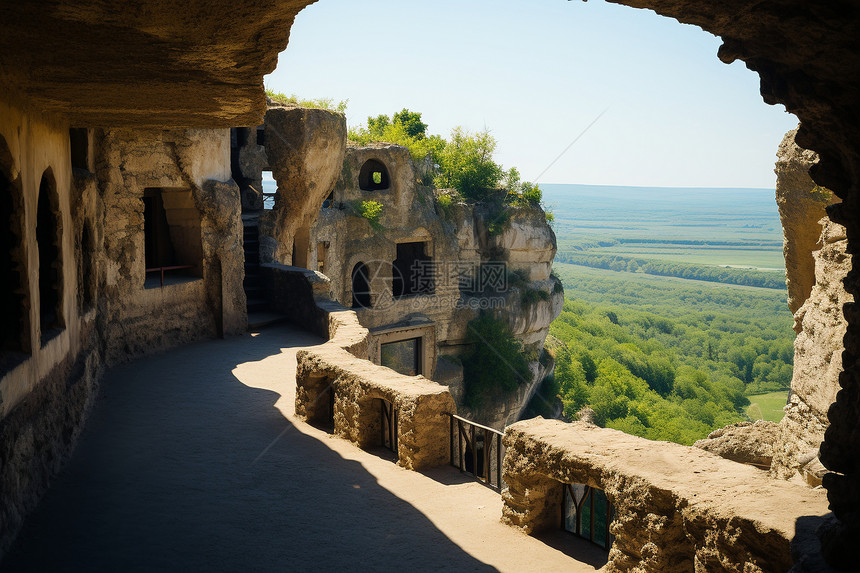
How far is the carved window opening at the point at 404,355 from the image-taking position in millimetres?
25469

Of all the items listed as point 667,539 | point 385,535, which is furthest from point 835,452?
point 385,535

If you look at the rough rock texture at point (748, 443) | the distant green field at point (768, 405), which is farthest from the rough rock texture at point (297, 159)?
the distant green field at point (768, 405)

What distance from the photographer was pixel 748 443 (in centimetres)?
866

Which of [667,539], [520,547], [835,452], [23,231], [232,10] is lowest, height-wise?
[520,547]

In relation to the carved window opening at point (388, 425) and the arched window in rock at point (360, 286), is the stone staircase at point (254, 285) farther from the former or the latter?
the arched window in rock at point (360, 286)

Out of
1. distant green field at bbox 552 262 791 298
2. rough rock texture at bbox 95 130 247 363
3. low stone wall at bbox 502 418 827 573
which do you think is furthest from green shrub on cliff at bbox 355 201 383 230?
distant green field at bbox 552 262 791 298

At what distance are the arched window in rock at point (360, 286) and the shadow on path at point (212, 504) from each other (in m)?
16.1

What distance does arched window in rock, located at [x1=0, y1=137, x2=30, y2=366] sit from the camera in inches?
221

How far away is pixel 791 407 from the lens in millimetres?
7035

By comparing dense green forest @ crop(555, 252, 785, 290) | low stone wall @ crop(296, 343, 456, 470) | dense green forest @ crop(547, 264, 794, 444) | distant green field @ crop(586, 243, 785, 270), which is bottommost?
dense green forest @ crop(547, 264, 794, 444)

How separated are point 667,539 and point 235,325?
28.6ft

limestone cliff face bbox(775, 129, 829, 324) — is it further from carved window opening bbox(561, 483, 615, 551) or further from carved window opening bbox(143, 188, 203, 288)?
carved window opening bbox(143, 188, 203, 288)

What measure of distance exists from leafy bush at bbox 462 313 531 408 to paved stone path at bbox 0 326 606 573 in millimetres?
19414

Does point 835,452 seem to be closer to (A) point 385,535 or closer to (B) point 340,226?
(A) point 385,535
